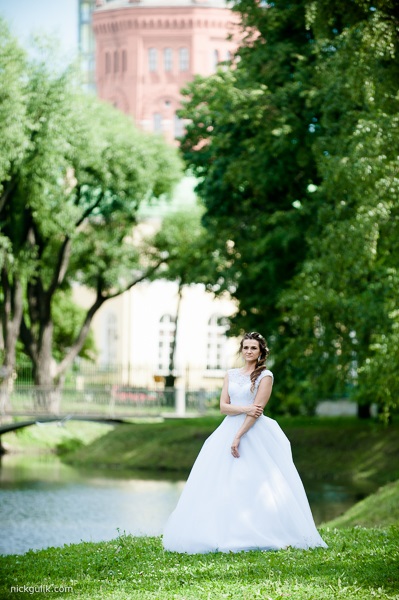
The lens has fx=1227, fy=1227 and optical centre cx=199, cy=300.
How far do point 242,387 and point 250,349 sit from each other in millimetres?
345

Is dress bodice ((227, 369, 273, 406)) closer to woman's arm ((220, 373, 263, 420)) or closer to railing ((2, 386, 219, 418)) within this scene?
woman's arm ((220, 373, 263, 420))

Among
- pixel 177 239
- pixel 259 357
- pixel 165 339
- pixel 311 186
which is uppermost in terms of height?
pixel 177 239

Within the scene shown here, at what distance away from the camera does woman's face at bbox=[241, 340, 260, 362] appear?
10594 mm

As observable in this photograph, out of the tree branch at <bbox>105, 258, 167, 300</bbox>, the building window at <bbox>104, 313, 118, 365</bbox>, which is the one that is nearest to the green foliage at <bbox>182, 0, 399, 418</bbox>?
the tree branch at <bbox>105, 258, 167, 300</bbox>

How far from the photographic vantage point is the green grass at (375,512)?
18.0 m

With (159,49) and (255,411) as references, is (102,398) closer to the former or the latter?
(255,411)

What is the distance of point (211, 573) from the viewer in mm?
9156

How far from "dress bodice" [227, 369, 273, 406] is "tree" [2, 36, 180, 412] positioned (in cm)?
2555

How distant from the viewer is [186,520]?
34.2 feet

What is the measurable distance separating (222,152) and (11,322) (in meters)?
13.7

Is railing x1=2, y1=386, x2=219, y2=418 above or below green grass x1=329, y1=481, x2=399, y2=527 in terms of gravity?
above

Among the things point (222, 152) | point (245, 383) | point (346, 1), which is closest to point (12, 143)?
point (222, 152)

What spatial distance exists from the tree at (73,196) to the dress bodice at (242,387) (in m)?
25.6

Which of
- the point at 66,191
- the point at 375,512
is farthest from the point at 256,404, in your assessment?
the point at 66,191
